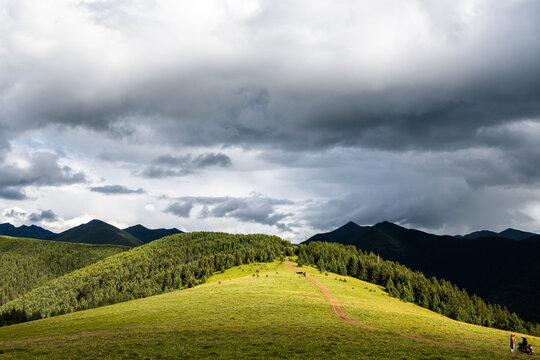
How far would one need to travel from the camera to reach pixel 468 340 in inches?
1754

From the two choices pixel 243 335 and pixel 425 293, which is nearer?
pixel 243 335

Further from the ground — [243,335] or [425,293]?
[243,335]

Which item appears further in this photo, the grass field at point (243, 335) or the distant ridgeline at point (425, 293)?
the distant ridgeline at point (425, 293)

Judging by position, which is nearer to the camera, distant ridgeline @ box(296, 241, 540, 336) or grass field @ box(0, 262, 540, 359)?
grass field @ box(0, 262, 540, 359)

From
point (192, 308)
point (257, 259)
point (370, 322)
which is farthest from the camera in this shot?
point (257, 259)

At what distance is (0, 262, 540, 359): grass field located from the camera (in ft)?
108

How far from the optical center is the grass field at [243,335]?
108ft

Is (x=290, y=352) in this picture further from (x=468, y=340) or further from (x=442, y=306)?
(x=442, y=306)

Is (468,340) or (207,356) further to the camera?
(468,340)

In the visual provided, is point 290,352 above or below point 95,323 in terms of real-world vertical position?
above

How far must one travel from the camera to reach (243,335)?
1638 inches

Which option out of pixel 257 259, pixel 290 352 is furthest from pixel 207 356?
pixel 257 259

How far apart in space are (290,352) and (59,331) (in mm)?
40285

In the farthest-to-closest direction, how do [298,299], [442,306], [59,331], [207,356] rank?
[442,306]
[298,299]
[59,331]
[207,356]
